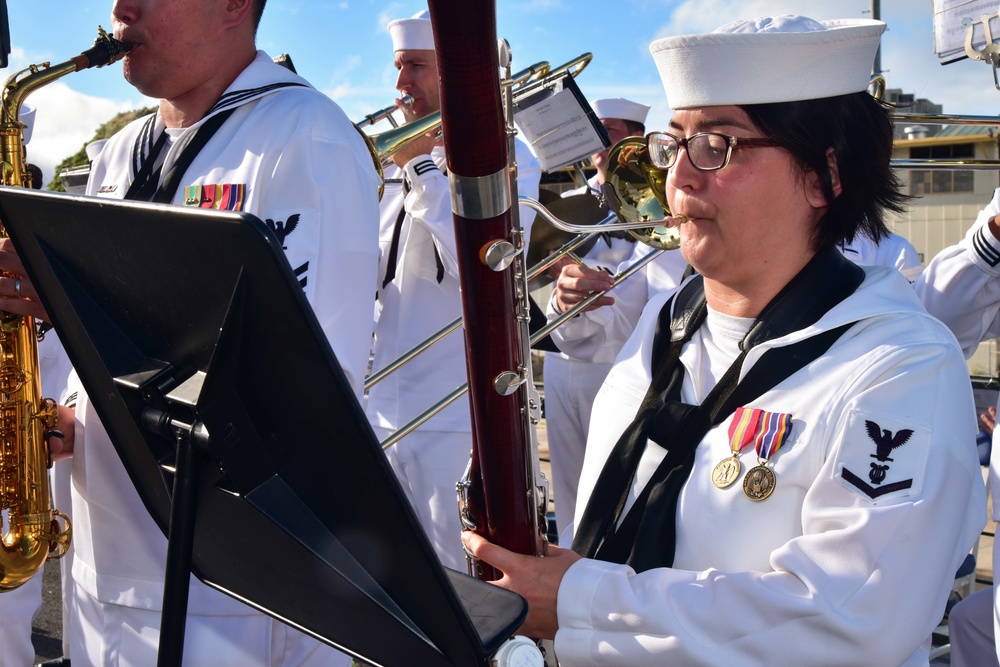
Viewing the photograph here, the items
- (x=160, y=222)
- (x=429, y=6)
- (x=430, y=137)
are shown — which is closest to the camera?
(x=160, y=222)

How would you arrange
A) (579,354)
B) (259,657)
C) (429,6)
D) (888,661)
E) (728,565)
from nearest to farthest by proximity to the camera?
(429,6) → (888,661) → (728,565) → (259,657) → (579,354)

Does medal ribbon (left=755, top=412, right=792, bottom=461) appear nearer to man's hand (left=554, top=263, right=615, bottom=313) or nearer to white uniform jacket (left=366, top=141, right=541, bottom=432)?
man's hand (left=554, top=263, right=615, bottom=313)

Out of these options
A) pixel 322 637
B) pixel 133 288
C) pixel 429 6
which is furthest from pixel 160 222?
pixel 322 637

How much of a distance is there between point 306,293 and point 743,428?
896mm

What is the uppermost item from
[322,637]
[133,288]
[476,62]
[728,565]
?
[476,62]

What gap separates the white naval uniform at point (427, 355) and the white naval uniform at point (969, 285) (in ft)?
4.88

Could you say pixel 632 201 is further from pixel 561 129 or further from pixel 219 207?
pixel 219 207

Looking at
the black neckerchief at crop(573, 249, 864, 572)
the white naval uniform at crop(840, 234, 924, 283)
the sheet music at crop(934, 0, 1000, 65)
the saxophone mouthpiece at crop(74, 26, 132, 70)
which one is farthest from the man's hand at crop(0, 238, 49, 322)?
the white naval uniform at crop(840, 234, 924, 283)

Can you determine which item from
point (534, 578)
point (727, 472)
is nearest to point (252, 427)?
point (534, 578)

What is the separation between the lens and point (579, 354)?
15.4 feet

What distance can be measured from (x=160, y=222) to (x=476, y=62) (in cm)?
46

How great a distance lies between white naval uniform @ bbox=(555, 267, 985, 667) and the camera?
1.45m

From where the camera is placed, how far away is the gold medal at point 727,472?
1.62 meters

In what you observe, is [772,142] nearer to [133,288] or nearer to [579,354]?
[133,288]
